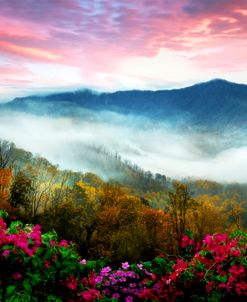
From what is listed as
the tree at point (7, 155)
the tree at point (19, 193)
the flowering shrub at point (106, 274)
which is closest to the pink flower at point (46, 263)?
the flowering shrub at point (106, 274)

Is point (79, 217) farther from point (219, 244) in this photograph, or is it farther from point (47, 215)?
point (219, 244)

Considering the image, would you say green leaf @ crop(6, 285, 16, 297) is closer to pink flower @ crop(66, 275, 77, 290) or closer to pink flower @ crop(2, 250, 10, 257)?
pink flower @ crop(2, 250, 10, 257)

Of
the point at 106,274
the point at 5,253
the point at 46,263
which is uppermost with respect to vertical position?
the point at 5,253

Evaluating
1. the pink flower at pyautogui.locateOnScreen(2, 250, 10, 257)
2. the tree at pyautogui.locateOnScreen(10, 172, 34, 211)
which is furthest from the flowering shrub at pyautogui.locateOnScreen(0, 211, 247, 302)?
the tree at pyautogui.locateOnScreen(10, 172, 34, 211)

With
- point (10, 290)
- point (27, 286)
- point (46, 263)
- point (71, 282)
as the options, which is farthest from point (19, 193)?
point (10, 290)

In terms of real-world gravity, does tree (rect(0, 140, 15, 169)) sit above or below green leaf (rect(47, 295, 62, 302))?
below

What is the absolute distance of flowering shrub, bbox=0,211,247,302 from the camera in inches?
250

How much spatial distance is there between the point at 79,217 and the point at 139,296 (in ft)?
114

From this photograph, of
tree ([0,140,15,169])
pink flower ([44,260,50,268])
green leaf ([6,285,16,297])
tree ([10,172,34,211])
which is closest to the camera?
green leaf ([6,285,16,297])

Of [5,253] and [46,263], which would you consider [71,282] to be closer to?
[46,263]

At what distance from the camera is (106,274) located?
337 inches

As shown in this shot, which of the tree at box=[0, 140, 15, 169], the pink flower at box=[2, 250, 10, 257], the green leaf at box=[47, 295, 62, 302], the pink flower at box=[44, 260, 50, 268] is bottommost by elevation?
the tree at box=[0, 140, 15, 169]

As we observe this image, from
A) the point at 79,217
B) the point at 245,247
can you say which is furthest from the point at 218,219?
the point at 245,247

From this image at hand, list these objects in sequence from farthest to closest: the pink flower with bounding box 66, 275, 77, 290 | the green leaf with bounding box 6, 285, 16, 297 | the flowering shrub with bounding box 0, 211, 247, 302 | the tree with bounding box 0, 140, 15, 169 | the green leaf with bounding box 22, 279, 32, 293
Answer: the tree with bounding box 0, 140, 15, 169 → the pink flower with bounding box 66, 275, 77, 290 → the flowering shrub with bounding box 0, 211, 247, 302 → the green leaf with bounding box 22, 279, 32, 293 → the green leaf with bounding box 6, 285, 16, 297
